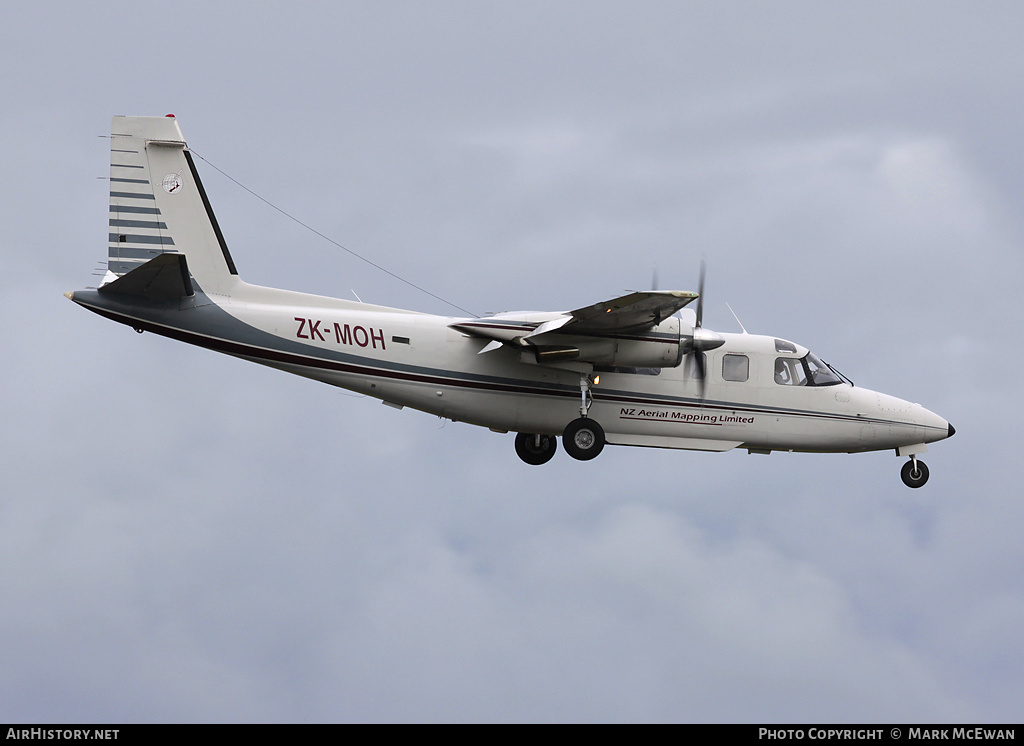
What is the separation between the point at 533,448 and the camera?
85.9 feet

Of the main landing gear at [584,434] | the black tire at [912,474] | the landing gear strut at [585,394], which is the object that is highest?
the landing gear strut at [585,394]

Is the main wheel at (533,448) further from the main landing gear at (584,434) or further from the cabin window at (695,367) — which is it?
the cabin window at (695,367)

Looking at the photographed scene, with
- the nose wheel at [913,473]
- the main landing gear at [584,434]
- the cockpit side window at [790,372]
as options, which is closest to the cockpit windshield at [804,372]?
the cockpit side window at [790,372]

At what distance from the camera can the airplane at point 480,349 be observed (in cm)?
2355

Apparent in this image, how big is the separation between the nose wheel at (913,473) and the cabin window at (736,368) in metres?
4.10

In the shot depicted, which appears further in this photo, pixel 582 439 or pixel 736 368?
pixel 736 368

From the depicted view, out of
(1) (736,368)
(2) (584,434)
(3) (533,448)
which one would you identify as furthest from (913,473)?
(3) (533,448)

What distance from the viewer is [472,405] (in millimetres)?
24453

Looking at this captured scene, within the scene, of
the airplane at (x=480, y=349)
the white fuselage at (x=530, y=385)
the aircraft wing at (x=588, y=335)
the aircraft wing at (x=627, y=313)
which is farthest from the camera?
the white fuselage at (x=530, y=385)

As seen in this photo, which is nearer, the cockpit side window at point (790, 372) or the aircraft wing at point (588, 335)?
the aircraft wing at point (588, 335)

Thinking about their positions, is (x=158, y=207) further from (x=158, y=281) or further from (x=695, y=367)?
(x=695, y=367)

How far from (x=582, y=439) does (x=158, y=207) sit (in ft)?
30.5
